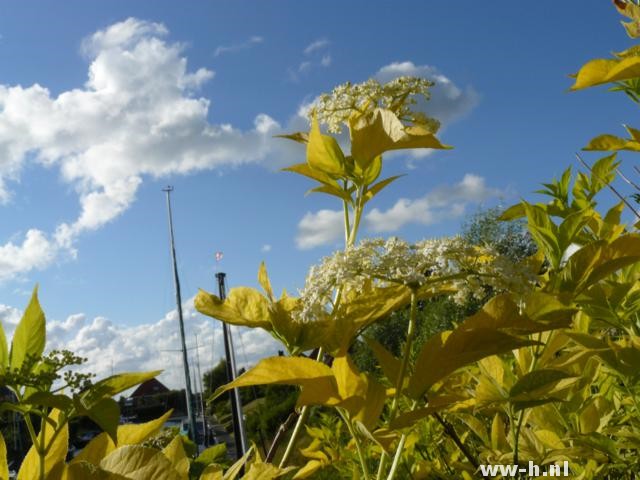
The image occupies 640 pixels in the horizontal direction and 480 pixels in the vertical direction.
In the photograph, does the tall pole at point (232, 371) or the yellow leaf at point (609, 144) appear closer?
the yellow leaf at point (609, 144)

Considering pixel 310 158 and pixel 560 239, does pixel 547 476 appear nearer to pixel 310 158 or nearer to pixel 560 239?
pixel 560 239

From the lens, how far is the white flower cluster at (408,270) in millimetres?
790

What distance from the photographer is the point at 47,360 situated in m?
Result: 0.72

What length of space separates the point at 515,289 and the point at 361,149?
0.28 metres

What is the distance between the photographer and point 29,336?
0.72 metres

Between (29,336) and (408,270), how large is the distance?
45 centimetres

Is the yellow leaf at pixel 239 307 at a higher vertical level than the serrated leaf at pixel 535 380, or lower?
higher

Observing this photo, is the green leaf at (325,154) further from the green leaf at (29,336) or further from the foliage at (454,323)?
the green leaf at (29,336)

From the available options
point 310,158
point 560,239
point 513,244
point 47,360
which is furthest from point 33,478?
point 513,244

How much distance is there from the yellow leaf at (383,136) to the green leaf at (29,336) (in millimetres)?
449

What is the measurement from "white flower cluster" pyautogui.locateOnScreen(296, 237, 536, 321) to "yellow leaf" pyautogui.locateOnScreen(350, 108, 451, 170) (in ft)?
0.43

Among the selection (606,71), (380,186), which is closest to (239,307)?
(380,186)

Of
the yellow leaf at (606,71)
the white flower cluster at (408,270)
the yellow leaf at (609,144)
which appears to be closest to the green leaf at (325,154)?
the white flower cluster at (408,270)

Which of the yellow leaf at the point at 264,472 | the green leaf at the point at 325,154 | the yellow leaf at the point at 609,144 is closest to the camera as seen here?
the yellow leaf at the point at 264,472
